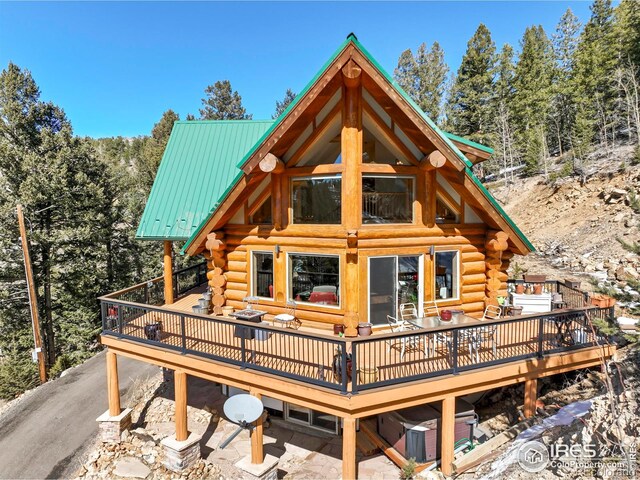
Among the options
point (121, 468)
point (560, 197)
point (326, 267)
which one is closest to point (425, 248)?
point (326, 267)

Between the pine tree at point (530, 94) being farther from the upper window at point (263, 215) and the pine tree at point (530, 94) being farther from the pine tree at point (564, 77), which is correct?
the upper window at point (263, 215)

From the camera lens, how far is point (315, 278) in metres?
9.86

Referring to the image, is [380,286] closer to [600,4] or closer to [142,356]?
[142,356]

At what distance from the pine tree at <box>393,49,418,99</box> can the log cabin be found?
34.6m

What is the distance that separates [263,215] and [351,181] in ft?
10.7

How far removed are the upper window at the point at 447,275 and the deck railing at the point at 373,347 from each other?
6.72ft

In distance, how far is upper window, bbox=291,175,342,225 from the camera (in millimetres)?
9430

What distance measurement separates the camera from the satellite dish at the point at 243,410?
7.06 m

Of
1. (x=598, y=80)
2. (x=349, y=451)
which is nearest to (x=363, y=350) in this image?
(x=349, y=451)

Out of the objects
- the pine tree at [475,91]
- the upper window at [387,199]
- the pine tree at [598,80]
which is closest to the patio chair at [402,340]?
the upper window at [387,199]

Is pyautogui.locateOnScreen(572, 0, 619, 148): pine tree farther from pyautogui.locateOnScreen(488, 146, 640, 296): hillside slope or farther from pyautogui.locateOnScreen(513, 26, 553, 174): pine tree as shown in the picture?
pyautogui.locateOnScreen(488, 146, 640, 296): hillside slope

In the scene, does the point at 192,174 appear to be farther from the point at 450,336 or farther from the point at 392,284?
the point at 450,336

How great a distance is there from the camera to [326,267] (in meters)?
9.66

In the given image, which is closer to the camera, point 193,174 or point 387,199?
point 387,199
